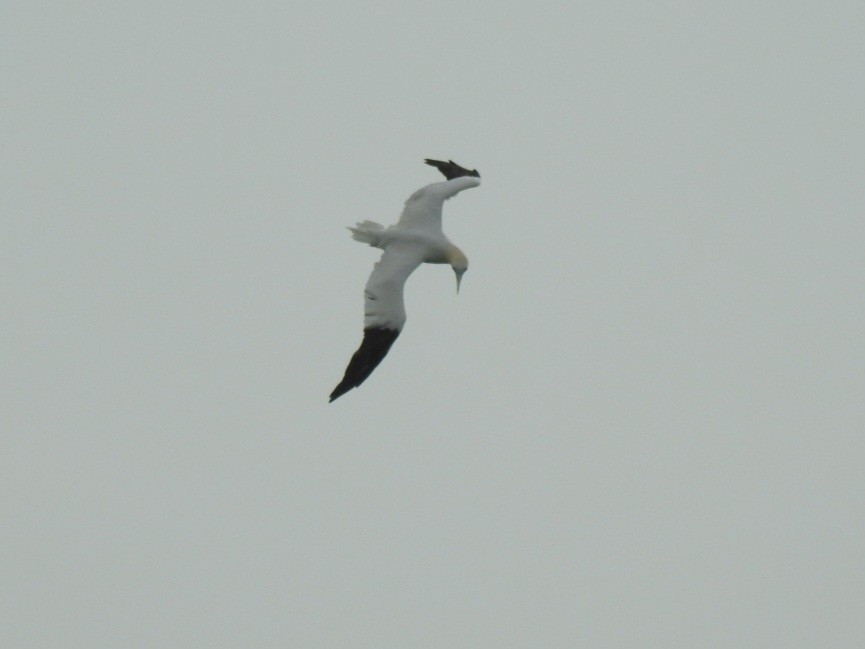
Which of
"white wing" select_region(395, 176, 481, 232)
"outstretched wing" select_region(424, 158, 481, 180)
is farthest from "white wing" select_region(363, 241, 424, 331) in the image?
"outstretched wing" select_region(424, 158, 481, 180)

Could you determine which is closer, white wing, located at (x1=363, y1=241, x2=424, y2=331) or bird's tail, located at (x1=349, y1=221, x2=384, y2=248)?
white wing, located at (x1=363, y1=241, x2=424, y2=331)

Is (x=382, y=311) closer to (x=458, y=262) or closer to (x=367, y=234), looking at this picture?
(x=367, y=234)

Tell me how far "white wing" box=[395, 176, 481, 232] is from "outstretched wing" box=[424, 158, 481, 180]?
2.17 m

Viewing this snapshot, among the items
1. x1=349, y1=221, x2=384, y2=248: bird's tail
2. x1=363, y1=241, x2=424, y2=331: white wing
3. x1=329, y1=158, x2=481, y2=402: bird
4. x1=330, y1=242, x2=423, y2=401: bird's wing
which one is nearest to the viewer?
x1=330, y1=242, x2=423, y2=401: bird's wing

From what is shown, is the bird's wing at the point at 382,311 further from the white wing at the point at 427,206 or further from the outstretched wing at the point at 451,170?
the outstretched wing at the point at 451,170

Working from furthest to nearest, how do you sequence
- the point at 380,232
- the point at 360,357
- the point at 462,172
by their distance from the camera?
the point at 462,172
the point at 380,232
the point at 360,357

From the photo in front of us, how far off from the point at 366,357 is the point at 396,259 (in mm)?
2383

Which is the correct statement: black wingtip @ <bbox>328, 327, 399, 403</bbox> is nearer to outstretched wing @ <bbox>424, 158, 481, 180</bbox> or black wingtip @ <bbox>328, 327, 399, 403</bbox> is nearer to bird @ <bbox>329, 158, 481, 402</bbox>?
bird @ <bbox>329, 158, 481, 402</bbox>

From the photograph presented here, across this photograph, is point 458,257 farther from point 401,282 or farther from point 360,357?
point 360,357

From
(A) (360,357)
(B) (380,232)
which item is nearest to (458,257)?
(B) (380,232)

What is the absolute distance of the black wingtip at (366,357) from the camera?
26.1 metres

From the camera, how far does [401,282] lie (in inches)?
1101

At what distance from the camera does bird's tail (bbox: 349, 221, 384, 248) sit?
28.8 metres

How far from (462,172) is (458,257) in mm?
4252
